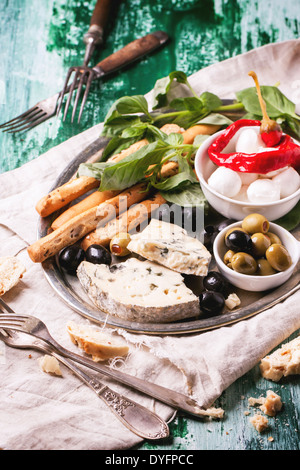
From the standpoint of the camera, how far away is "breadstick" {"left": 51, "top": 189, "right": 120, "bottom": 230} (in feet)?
7.61

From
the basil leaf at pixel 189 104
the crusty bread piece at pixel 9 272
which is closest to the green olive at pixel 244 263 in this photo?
the crusty bread piece at pixel 9 272

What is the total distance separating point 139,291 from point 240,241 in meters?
0.42

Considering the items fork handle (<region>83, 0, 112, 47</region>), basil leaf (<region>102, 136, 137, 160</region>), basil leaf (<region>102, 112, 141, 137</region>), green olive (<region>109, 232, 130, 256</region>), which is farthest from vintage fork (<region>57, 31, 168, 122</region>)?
green olive (<region>109, 232, 130, 256</region>)

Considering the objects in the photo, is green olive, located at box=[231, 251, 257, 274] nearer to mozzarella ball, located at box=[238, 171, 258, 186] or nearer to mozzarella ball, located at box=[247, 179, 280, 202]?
mozzarella ball, located at box=[247, 179, 280, 202]

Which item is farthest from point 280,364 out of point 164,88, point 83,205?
point 164,88

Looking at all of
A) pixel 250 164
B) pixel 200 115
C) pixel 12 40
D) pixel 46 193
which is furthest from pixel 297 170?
pixel 12 40

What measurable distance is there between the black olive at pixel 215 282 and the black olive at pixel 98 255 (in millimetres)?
414

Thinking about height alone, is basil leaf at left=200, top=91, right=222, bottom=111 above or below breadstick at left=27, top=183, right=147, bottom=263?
above

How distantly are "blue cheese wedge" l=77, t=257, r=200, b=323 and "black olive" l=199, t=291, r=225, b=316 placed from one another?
3cm

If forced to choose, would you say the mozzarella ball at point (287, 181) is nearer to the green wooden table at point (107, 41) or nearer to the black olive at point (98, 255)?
the black olive at point (98, 255)

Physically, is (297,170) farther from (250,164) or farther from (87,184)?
(87,184)

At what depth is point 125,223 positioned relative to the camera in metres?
2.28
